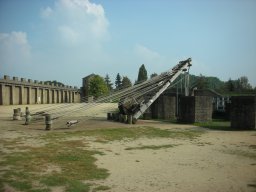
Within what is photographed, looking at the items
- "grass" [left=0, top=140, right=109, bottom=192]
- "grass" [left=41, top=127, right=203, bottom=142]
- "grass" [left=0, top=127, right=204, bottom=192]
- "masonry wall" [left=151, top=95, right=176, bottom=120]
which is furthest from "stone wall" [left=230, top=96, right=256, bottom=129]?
"grass" [left=0, top=140, right=109, bottom=192]

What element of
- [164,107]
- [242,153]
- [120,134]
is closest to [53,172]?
[242,153]

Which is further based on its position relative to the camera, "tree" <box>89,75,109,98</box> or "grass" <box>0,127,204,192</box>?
"tree" <box>89,75,109,98</box>

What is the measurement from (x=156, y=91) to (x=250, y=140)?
1113cm

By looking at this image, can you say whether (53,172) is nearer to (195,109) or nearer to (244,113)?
(244,113)

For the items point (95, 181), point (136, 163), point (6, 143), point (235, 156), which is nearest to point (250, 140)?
point (235, 156)

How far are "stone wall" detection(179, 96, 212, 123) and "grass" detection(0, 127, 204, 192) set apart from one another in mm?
10240

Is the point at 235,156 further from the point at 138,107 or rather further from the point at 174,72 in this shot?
the point at 174,72

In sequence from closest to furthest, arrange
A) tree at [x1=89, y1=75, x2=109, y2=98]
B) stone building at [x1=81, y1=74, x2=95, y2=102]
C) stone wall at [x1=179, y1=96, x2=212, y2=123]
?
stone wall at [x1=179, y1=96, x2=212, y2=123] < tree at [x1=89, y1=75, x2=109, y2=98] < stone building at [x1=81, y1=74, x2=95, y2=102]

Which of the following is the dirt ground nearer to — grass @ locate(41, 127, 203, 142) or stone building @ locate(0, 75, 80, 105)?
grass @ locate(41, 127, 203, 142)

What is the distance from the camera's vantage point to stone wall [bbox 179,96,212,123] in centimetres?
2164

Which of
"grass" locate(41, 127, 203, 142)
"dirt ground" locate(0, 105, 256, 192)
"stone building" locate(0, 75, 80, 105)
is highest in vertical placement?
"stone building" locate(0, 75, 80, 105)

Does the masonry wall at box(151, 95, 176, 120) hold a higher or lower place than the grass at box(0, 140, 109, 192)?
higher

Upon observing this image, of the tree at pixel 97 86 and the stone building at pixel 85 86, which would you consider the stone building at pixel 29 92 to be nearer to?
the tree at pixel 97 86

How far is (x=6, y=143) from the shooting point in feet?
36.0
